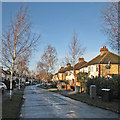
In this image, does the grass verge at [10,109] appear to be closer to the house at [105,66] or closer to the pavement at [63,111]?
the pavement at [63,111]

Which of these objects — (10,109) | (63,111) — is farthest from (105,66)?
(10,109)

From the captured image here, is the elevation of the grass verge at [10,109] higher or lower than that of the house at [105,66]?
lower

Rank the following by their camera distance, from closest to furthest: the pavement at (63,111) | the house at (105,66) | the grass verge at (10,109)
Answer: the grass verge at (10,109), the pavement at (63,111), the house at (105,66)

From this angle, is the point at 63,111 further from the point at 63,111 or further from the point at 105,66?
the point at 105,66

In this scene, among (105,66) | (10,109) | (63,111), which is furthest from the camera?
(105,66)

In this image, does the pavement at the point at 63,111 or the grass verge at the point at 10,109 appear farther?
the pavement at the point at 63,111

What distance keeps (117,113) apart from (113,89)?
20.8 ft

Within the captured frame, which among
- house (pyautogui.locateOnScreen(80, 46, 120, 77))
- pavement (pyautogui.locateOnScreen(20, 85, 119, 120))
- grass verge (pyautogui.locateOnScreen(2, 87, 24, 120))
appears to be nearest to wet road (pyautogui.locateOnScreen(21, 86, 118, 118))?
pavement (pyautogui.locateOnScreen(20, 85, 119, 120))

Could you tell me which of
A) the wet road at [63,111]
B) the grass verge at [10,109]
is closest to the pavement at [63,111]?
the wet road at [63,111]

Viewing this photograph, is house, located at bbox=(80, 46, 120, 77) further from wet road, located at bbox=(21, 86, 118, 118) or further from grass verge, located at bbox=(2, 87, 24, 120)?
grass verge, located at bbox=(2, 87, 24, 120)

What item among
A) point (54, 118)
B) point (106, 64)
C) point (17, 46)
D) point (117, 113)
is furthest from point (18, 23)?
point (106, 64)

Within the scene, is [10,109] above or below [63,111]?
above

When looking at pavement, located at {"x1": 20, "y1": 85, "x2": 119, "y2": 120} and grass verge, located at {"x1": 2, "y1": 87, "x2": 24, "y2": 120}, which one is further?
pavement, located at {"x1": 20, "y1": 85, "x2": 119, "y2": 120}

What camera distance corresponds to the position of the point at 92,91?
56.7ft
